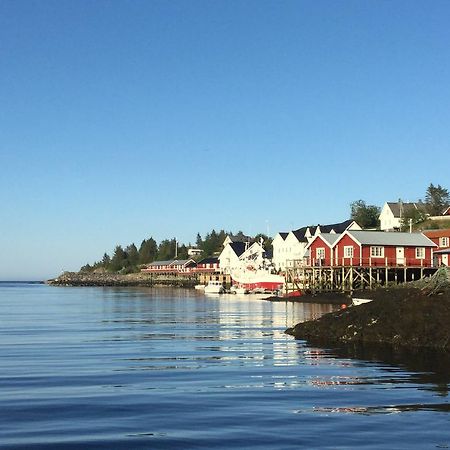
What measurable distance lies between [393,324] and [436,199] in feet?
364

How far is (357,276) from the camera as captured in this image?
78.2m

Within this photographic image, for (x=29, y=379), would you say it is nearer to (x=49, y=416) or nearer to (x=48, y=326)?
(x=49, y=416)

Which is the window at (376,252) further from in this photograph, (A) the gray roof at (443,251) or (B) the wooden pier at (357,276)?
(A) the gray roof at (443,251)

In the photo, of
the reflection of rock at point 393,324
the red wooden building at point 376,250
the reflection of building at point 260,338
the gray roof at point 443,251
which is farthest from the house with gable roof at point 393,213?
the reflection of rock at point 393,324

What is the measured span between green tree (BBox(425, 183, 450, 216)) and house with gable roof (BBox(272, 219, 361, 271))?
16158 mm

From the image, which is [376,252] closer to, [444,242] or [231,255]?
[444,242]

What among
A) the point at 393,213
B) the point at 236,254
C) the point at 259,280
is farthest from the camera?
the point at 236,254

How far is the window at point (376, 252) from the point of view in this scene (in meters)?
78.3

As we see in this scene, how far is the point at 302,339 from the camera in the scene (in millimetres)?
32969

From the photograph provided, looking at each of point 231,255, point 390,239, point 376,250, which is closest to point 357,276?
point 376,250

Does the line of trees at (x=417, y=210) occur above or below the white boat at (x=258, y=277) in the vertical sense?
above

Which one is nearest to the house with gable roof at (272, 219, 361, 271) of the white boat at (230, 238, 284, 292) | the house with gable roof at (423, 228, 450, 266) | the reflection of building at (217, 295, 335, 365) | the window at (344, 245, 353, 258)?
→ the white boat at (230, 238, 284, 292)

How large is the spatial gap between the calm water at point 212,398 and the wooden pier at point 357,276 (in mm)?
47029

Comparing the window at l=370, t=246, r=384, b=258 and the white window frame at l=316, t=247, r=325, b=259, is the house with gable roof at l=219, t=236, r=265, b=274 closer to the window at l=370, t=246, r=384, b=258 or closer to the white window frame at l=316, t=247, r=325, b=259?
the white window frame at l=316, t=247, r=325, b=259
